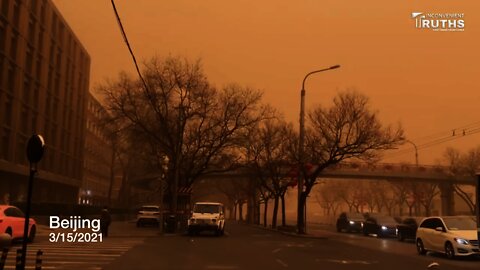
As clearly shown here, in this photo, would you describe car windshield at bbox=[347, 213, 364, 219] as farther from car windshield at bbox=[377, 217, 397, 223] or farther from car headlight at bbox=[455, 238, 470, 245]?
car headlight at bbox=[455, 238, 470, 245]

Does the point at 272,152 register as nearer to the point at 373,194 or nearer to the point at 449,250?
the point at 449,250

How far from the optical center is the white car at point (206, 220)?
34.1 metres

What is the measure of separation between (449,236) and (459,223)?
56.6 inches

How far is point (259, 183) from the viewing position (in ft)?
201

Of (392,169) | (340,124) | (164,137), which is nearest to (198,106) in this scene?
(164,137)

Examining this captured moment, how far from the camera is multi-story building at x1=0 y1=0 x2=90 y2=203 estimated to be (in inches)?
1889

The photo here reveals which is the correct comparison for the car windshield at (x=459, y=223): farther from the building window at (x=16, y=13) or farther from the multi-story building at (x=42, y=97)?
the building window at (x=16, y=13)

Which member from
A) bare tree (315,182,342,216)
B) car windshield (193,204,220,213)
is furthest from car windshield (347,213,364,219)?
bare tree (315,182,342,216)

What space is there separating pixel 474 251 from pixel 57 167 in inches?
2063

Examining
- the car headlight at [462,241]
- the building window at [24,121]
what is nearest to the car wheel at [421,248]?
the car headlight at [462,241]

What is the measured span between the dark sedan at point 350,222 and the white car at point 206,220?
17975 mm

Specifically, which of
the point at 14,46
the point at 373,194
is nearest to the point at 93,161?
the point at 14,46

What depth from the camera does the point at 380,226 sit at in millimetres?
42250

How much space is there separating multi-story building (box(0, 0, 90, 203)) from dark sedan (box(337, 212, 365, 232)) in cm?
2968
